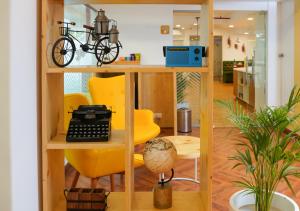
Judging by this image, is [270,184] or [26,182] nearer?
[26,182]

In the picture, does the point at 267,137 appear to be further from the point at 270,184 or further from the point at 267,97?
the point at 267,97

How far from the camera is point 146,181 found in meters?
3.67

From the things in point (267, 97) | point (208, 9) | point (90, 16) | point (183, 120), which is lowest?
point (183, 120)

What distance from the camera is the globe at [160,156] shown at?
1.62m

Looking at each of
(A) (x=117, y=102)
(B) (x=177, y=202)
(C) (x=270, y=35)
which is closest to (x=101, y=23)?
(B) (x=177, y=202)

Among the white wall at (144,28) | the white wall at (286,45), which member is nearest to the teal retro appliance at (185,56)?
the white wall at (286,45)

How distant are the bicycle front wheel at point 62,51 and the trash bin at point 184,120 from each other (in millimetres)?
4416

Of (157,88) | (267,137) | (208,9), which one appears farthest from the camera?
(157,88)

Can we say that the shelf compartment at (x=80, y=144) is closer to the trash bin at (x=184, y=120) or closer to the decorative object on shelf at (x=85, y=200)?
the decorative object on shelf at (x=85, y=200)

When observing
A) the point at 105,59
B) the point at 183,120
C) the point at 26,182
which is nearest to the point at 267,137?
the point at 105,59

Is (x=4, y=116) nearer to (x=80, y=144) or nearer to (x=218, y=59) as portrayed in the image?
(x=80, y=144)

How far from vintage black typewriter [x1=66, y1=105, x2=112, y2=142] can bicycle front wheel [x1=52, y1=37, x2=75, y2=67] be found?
255 millimetres

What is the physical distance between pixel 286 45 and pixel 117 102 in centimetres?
336

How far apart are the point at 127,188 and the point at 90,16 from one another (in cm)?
412
